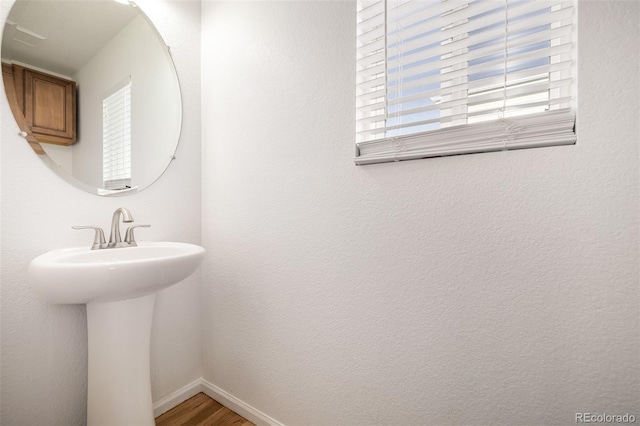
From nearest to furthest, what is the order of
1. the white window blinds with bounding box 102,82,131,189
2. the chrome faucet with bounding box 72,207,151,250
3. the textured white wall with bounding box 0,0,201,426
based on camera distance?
the textured white wall with bounding box 0,0,201,426 → the chrome faucet with bounding box 72,207,151,250 → the white window blinds with bounding box 102,82,131,189

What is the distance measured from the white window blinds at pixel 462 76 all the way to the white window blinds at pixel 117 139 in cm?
103

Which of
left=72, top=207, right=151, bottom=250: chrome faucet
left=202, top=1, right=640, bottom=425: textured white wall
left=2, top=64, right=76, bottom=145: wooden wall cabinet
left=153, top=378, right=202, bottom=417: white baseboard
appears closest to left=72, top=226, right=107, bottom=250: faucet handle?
left=72, top=207, right=151, bottom=250: chrome faucet

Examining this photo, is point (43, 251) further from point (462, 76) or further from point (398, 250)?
point (462, 76)

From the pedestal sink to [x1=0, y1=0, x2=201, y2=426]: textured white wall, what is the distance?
0.13 meters

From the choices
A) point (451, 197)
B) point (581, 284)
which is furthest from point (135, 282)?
point (581, 284)

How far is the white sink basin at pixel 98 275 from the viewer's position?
82cm

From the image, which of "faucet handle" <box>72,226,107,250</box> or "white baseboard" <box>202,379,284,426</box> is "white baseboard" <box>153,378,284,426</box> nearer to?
"white baseboard" <box>202,379,284,426</box>

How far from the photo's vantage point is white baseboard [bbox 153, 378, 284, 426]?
4.34 ft

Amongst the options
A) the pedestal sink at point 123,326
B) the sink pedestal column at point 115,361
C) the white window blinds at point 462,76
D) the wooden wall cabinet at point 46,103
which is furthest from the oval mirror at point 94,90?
the white window blinds at point 462,76

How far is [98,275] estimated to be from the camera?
0.83 m

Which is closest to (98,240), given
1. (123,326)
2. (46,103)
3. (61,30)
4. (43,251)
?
(43,251)

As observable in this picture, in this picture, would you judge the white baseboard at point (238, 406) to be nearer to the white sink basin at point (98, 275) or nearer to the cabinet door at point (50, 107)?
the white sink basin at point (98, 275)

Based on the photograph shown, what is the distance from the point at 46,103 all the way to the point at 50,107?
0.02 m

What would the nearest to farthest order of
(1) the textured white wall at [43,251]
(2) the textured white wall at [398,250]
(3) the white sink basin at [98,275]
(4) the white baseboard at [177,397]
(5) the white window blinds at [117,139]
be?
(2) the textured white wall at [398,250], (3) the white sink basin at [98,275], (1) the textured white wall at [43,251], (5) the white window blinds at [117,139], (4) the white baseboard at [177,397]
